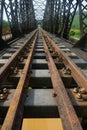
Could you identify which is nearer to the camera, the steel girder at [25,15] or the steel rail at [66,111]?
the steel rail at [66,111]

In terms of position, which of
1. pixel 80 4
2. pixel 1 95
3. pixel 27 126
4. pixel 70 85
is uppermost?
pixel 80 4

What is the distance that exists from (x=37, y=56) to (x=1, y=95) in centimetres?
425

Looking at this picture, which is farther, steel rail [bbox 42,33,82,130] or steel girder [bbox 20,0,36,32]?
steel girder [bbox 20,0,36,32]

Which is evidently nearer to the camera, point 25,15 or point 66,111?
point 66,111

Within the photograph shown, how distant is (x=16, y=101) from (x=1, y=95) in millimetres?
430

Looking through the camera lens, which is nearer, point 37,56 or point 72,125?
point 72,125

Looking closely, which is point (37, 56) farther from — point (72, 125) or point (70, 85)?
point (72, 125)

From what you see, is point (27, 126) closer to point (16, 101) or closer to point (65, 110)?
point (16, 101)

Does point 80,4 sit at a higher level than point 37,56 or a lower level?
higher

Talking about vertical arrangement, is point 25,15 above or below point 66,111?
below

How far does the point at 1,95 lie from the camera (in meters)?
3.20

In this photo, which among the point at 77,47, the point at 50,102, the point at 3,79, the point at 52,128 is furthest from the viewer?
the point at 77,47

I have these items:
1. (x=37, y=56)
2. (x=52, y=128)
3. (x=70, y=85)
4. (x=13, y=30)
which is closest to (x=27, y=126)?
(x=52, y=128)

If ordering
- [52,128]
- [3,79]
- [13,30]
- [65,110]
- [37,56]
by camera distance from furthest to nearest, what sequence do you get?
[13,30], [37,56], [3,79], [52,128], [65,110]
